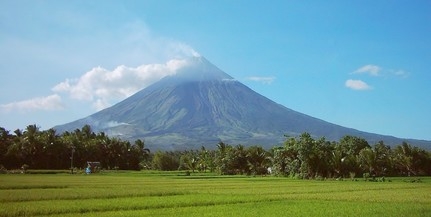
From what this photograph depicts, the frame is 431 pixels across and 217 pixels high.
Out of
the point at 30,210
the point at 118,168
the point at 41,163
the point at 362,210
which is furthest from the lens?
the point at 118,168

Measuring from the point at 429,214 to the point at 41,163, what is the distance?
5984 centimetres

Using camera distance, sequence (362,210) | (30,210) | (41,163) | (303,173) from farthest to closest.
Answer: (41,163) → (303,173) → (362,210) → (30,210)

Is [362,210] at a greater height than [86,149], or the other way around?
[86,149]

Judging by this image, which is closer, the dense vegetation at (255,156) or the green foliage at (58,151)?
the dense vegetation at (255,156)

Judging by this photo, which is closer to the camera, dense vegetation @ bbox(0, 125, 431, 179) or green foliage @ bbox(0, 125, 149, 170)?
dense vegetation @ bbox(0, 125, 431, 179)

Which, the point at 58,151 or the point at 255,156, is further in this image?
the point at 58,151

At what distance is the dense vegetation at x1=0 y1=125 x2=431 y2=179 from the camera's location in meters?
54.2

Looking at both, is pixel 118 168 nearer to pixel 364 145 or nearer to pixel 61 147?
pixel 61 147

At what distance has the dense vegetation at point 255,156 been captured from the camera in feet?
178

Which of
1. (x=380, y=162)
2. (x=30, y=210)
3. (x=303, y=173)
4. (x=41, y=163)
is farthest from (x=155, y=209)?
(x=41, y=163)

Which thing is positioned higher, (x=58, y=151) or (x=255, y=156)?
(x=58, y=151)

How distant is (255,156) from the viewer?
66.4 m

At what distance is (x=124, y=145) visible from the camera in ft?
257

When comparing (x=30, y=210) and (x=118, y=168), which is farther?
(x=118, y=168)
